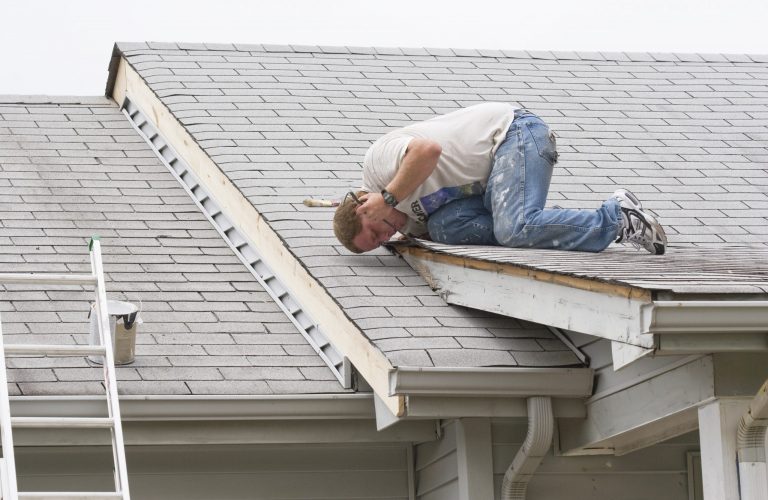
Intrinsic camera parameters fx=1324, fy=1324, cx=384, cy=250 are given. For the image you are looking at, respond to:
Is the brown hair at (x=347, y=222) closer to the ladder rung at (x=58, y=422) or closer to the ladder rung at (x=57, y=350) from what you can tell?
the ladder rung at (x=57, y=350)

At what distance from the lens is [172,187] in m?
8.37

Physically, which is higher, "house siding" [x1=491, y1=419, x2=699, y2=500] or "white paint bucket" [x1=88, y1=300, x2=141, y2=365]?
"white paint bucket" [x1=88, y1=300, x2=141, y2=365]

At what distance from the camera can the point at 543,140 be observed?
6301mm

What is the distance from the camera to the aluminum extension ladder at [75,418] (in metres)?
4.87

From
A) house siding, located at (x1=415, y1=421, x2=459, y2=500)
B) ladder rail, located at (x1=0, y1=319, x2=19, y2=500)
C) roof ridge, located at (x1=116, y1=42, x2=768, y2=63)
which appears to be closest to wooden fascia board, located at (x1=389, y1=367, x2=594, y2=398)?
house siding, located at (x1=415, y1=421, x2=459, y2=500)

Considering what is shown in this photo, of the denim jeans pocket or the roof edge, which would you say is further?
the roof edge

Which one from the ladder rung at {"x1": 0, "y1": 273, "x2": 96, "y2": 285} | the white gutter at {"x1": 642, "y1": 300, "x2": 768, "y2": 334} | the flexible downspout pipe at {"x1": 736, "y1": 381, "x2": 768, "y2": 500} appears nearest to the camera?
the white gutter at {"x1": 642, "y1": 300, "x2": 768, "y2": 334}

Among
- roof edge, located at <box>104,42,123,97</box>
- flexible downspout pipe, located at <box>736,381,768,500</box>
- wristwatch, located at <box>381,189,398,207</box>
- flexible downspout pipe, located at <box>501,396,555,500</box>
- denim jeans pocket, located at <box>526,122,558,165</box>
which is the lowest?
flexible downspout pipe, located at <box>736,381,768,500</box>

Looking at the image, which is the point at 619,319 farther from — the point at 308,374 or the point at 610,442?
the point at 308,374

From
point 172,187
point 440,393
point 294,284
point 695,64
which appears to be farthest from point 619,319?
point 695,64

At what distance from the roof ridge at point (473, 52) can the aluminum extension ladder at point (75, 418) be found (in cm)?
410

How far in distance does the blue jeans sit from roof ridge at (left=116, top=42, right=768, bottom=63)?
13.2 feet

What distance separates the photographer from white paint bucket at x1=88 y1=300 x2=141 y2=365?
19.6ft

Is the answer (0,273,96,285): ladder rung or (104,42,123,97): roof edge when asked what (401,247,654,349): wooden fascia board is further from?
(104,42,123,97): roof edge
